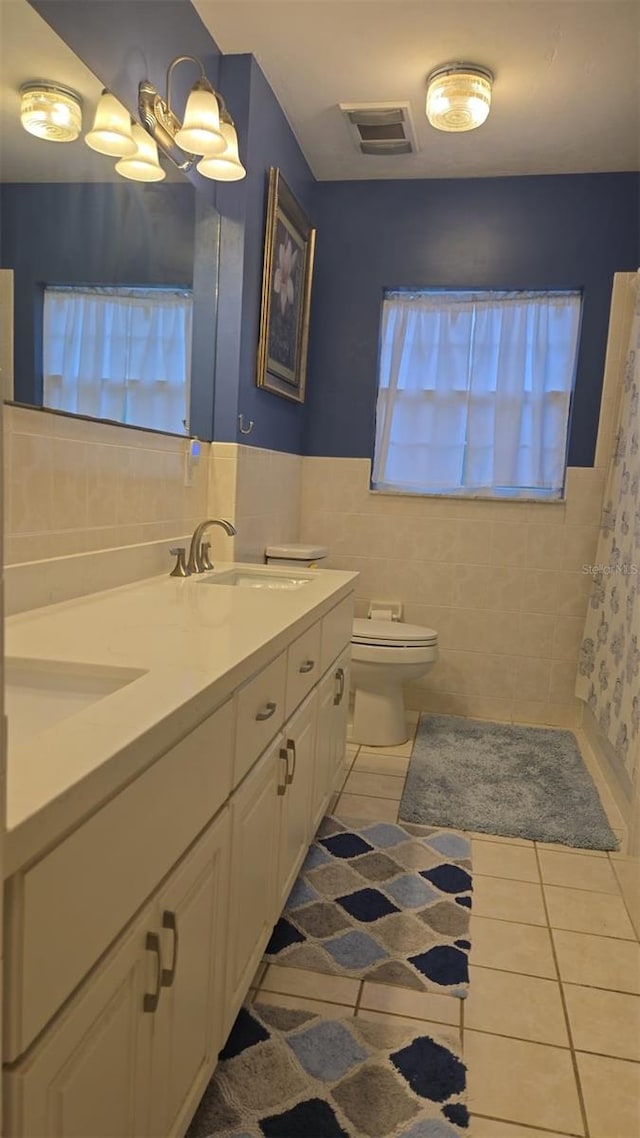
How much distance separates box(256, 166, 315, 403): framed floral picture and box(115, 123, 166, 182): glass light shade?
29.5 inches

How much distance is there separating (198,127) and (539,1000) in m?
2.25

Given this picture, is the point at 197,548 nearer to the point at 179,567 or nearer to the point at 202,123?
the point at 179,567

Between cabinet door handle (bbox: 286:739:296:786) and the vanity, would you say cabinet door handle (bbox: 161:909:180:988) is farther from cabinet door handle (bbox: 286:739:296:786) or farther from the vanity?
cabinet door handle (bbox: 286:739:296:786)

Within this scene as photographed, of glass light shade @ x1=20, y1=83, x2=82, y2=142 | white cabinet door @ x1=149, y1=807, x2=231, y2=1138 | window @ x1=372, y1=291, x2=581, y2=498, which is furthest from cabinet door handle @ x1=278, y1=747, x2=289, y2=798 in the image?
window @ x1=372, y1=291, x2=581, y2=498

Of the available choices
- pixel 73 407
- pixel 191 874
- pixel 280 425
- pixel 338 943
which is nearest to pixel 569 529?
pixel 280 425

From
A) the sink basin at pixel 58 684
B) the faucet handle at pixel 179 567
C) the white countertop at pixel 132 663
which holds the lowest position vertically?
the sink basin at pixel 58 684

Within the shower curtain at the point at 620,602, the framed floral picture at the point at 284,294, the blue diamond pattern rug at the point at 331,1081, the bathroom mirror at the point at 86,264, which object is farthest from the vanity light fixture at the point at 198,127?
the blue diamond pattern rug at the point at 331,1081


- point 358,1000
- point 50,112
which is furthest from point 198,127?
point 358,1000

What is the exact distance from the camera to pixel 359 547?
143 inches

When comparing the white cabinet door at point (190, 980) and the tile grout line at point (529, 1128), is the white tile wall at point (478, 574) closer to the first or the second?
the tile grout line at point (529, 1128)

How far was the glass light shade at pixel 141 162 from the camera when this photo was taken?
1.86m

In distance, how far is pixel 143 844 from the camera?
0.87 meters

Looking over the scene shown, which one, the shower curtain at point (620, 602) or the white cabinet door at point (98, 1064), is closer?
the white cabinet door at point (98, 1064)

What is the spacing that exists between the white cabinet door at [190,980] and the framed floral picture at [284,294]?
78.0 inches
